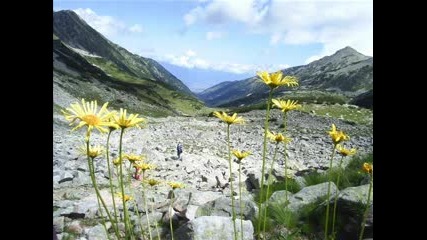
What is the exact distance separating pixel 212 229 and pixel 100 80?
75318mm

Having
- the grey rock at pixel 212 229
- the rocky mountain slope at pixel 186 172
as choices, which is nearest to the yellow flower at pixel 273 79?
the rocky mountain slope at pixel 186 172

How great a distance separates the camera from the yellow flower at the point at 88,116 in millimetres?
1560

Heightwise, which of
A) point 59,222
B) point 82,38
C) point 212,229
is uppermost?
point 82,38

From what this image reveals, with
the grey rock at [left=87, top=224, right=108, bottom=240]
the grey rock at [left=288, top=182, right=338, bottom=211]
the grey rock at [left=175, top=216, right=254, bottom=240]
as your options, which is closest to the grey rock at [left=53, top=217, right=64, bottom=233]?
the grey rock at [left=87, top=224, right=108, bottom=240]

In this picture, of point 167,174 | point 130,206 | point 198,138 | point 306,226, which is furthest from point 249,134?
point 306,226

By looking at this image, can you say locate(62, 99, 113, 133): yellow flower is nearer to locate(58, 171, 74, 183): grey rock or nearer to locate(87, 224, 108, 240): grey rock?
locate(87, 224, 108, 240): grey rock

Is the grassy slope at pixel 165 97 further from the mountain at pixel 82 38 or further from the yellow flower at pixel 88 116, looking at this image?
the yellow flower at pixel 88 116

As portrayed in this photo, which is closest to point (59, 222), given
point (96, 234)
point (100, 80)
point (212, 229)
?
point (96, 234)

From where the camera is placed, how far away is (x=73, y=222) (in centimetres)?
631

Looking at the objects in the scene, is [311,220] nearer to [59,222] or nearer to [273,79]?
[273,79]

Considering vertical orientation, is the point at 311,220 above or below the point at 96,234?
above

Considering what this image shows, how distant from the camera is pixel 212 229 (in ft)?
13.9
